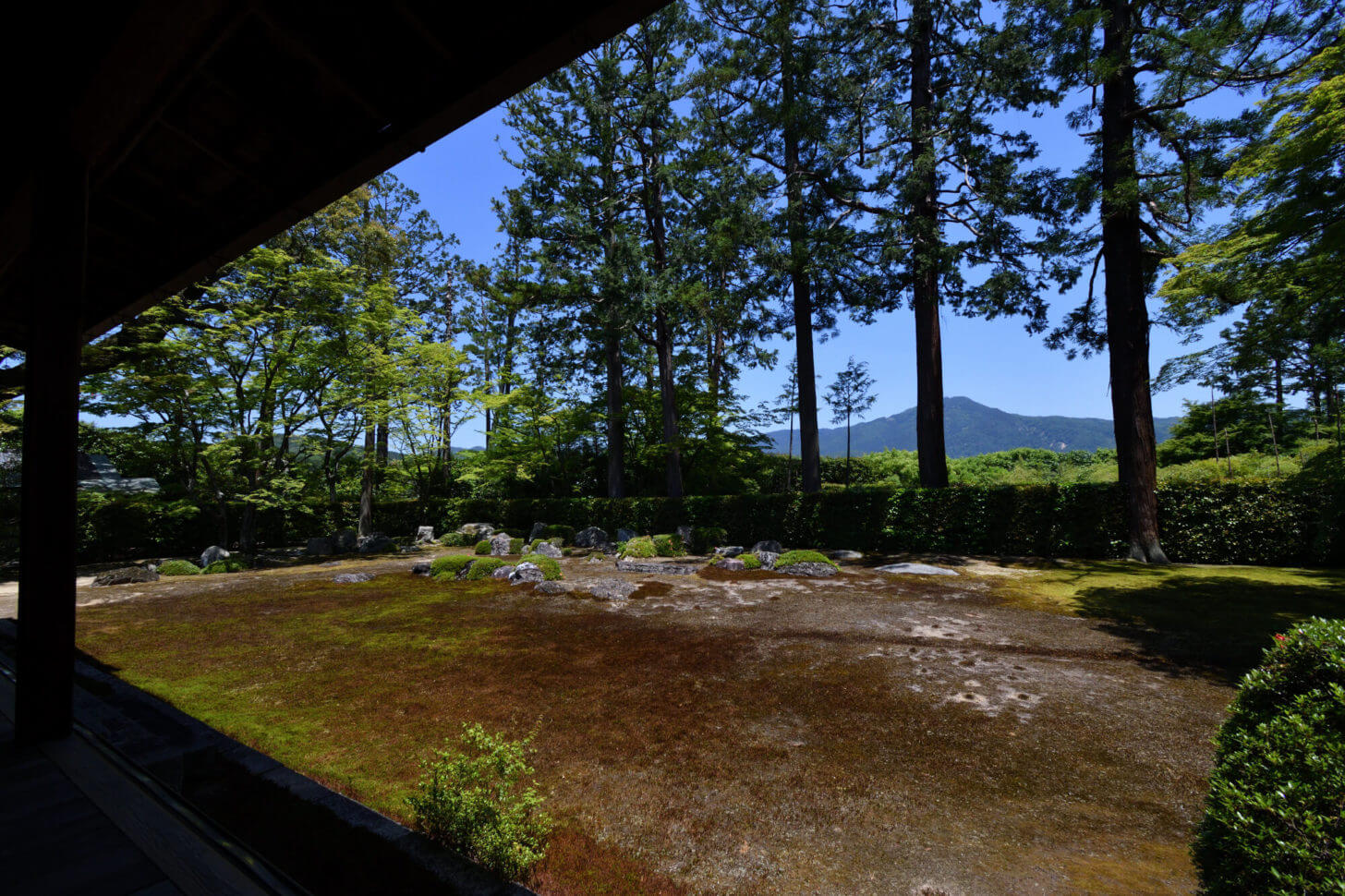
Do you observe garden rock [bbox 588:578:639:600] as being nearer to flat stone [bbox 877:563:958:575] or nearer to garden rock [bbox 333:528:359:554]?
flat stone [bbox 877:563:958:575]

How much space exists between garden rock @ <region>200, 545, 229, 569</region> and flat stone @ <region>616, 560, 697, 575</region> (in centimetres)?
1042

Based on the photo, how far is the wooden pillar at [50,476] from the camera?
8.53 feet

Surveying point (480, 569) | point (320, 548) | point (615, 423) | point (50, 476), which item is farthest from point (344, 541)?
point (50, 476)

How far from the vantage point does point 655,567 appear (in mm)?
12406

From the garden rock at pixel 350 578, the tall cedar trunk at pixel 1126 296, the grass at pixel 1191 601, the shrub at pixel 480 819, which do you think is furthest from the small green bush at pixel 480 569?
the tall cedar trunk at pixel 1126 296

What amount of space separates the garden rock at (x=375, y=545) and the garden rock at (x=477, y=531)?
90.9 inches

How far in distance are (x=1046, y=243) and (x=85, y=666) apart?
18.2 meters

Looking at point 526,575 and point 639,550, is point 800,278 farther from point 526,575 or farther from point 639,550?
point 526,575

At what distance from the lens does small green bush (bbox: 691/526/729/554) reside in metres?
15.7

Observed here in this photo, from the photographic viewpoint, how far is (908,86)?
15.3m

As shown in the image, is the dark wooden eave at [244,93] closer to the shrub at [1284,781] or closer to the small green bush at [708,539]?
the shrub at [1284,781]

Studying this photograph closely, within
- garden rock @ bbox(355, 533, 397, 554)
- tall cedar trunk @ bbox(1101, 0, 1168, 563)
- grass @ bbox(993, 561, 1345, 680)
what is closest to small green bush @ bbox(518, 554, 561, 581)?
garden rock @ bbox(355, 533, 397, 554)

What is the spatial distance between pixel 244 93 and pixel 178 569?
14.0 meters

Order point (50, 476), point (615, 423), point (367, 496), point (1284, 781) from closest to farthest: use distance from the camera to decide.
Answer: point (1284, 781) < point (50, 476) < point (367, 496) < point (615, 423)
